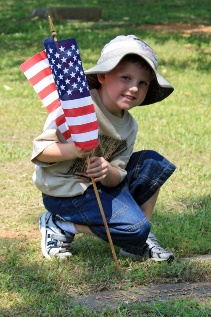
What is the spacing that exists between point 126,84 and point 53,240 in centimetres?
93

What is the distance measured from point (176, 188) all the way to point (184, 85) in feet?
11.3

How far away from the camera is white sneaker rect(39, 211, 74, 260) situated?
3.81 metres

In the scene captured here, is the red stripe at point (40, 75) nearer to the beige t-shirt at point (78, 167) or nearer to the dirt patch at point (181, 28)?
the beige t-shirt at point (78, 167)

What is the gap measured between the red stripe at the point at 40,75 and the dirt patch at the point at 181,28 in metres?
8.57

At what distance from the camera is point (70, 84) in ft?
10.8

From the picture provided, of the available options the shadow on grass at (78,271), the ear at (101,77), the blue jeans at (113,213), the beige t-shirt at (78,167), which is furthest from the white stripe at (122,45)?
the shadow on grass at (78,271)

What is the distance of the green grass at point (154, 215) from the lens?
3.34 metres

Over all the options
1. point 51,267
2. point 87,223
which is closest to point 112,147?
point 87,223

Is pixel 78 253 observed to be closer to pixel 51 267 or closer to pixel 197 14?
pixel 51 267

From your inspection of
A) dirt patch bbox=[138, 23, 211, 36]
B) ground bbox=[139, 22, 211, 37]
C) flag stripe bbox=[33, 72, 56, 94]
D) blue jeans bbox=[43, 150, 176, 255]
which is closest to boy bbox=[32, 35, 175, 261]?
blue jeans bbox=[43, 150, 176, 255]

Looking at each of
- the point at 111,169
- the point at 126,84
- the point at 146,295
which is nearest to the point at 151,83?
the point at 126,84

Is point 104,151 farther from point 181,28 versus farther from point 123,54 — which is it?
point 181,28

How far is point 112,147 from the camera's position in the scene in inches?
149

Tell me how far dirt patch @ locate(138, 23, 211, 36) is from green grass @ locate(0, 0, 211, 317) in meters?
1.28
